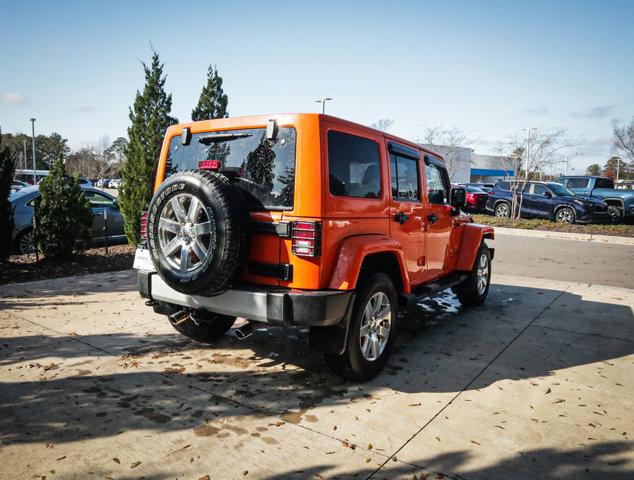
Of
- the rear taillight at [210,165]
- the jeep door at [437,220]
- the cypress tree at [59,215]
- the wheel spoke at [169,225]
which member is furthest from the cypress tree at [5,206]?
the jeep door at [437,220]

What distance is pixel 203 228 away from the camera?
3.22 meters

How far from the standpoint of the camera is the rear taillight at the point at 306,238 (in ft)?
10.3

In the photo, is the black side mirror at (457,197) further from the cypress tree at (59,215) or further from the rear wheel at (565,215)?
the rear wheel at (565,215)

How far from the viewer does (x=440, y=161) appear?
18.3ft

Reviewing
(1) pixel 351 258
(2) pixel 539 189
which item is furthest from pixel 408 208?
(2) pixel 539 189

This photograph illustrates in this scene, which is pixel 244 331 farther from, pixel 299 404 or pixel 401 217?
pixel 401 217

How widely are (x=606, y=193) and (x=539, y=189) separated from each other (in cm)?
295

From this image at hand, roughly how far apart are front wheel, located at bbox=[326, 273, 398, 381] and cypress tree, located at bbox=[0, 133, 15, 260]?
680cm

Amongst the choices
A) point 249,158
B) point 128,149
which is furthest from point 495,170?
point 249,158

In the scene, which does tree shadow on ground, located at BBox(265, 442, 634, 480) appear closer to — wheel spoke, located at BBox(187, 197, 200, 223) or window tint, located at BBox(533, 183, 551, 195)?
wheel spoke, located at BBox(187, 197, 200, 223)

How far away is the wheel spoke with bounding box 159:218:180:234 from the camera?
11.1ft

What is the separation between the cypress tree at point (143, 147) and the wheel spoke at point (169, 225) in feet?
21.7

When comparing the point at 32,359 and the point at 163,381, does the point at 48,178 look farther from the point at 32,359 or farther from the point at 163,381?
the point at 163,381

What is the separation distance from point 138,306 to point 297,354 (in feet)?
8.70
